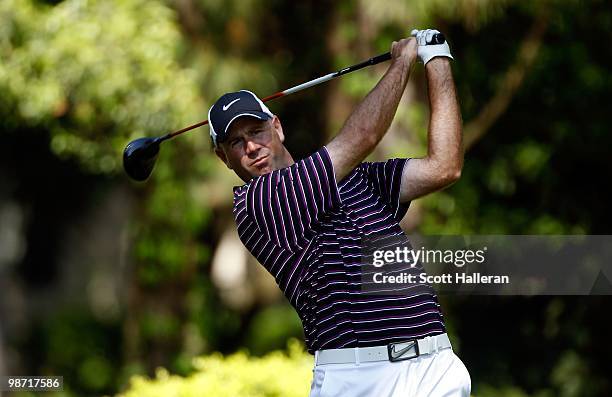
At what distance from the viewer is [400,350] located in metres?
3.38

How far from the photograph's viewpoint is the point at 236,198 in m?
3.52

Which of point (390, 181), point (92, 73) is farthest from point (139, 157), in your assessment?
point (92, 73)

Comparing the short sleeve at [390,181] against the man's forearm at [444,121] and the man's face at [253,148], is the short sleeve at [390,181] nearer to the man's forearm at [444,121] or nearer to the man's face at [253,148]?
the man's forearm at [444,121]

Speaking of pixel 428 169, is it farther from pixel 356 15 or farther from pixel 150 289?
pixel 150 289

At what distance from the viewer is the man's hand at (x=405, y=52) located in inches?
136

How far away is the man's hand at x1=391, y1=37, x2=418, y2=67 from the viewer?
3455 millimetres

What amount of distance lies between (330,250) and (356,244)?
77 millimetres

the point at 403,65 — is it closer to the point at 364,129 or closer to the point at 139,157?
the point at 364,129

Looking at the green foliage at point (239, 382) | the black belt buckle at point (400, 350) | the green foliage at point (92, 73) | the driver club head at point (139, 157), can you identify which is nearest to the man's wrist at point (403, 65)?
the black belt buckle at point (400, 350)

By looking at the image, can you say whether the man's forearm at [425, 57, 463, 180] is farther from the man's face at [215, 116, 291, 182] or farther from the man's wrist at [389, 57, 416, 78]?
the man's face at [215, 116, 291, 182]

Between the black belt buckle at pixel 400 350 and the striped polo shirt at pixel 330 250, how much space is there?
0.02m

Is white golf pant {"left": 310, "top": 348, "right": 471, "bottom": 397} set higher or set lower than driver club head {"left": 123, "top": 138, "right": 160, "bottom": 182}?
lower

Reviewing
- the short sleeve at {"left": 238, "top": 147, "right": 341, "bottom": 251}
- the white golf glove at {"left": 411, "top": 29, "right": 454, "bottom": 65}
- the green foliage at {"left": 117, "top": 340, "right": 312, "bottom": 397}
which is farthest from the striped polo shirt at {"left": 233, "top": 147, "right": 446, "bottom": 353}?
the green foliage at {"left": 117, "top": 340, "right": 312, "bottom": 397}

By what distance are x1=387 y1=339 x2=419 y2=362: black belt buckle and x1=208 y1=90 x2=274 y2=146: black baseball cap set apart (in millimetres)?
864
